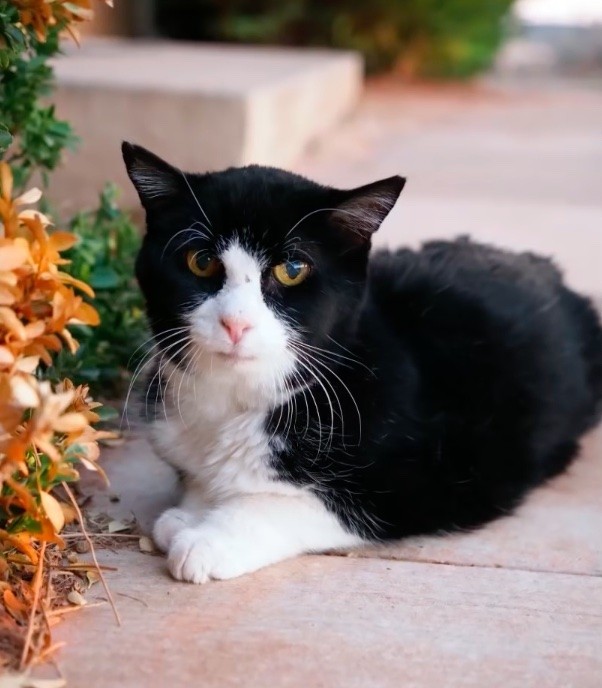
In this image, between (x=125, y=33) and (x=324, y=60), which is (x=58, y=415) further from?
(x=125, y=33)

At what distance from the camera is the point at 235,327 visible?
61.3 inches

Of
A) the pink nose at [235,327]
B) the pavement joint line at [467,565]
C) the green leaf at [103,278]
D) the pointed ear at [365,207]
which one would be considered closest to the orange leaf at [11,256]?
the pink nose at [235,327]

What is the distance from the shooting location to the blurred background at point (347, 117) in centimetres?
364

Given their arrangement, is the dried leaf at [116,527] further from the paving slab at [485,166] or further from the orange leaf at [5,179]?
the paving slab at [485,166]

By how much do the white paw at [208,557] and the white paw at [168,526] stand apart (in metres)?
0.07

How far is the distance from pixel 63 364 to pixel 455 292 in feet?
2.77

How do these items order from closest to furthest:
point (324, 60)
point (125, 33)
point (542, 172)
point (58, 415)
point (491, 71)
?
point (58, 415) < point (542, 172) < point (324, 60) < point (125, 33) < point (491, 71)

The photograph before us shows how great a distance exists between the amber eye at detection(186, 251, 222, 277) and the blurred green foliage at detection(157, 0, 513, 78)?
6.21 m

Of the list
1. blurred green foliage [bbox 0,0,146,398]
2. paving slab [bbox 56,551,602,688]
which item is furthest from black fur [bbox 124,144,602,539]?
blurred green foliage [bbox 0,0,146,398]

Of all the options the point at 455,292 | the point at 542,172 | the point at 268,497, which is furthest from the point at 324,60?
the point at 268,497

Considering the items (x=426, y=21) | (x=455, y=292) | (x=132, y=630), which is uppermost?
(x=426, y=21)

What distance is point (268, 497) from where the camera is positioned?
176 centimetres

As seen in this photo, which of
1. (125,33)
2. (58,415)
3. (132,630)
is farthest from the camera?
(125,33)

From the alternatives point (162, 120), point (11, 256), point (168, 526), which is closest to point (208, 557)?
point (168, 526)
